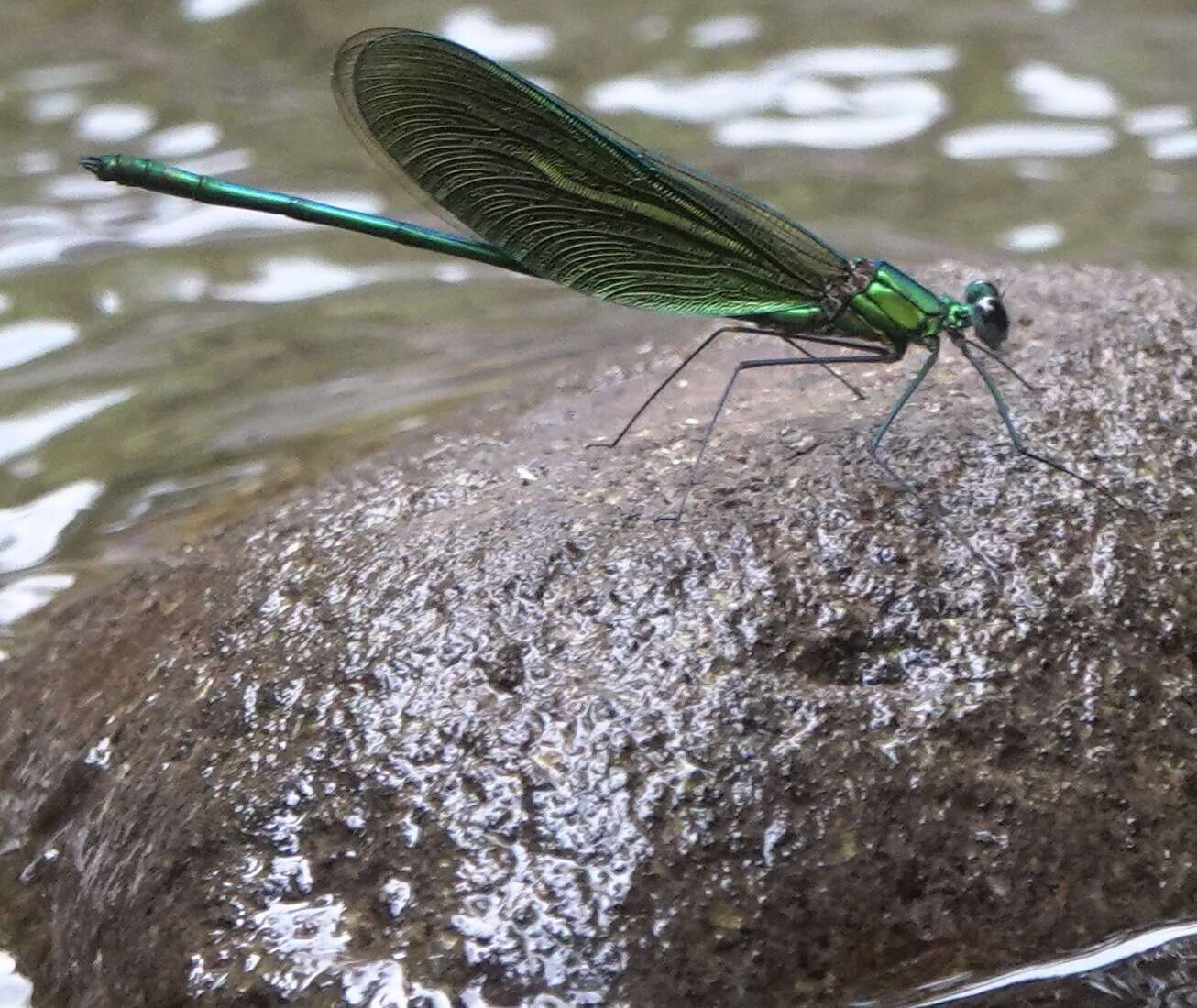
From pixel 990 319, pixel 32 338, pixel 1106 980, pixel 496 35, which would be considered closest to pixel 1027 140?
pixel 496 35

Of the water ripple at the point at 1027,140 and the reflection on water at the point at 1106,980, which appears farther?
the water ripple at the point at 1027,140

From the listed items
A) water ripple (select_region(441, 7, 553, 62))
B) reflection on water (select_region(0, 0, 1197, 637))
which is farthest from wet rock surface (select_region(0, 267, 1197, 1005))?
water ripple (select_region(441, 7, 553, 62))

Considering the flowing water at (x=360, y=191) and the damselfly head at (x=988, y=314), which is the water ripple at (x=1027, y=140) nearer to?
the flowing water at (x=360, y=191)

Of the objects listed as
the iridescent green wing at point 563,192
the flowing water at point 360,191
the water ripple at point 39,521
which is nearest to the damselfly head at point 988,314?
the iridescent green wing at point 563,192

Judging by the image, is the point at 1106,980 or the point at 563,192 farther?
the point at 563,192

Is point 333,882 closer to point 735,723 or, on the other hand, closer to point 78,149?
point 735,723

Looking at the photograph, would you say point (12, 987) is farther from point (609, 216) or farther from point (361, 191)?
point (361, 191)
